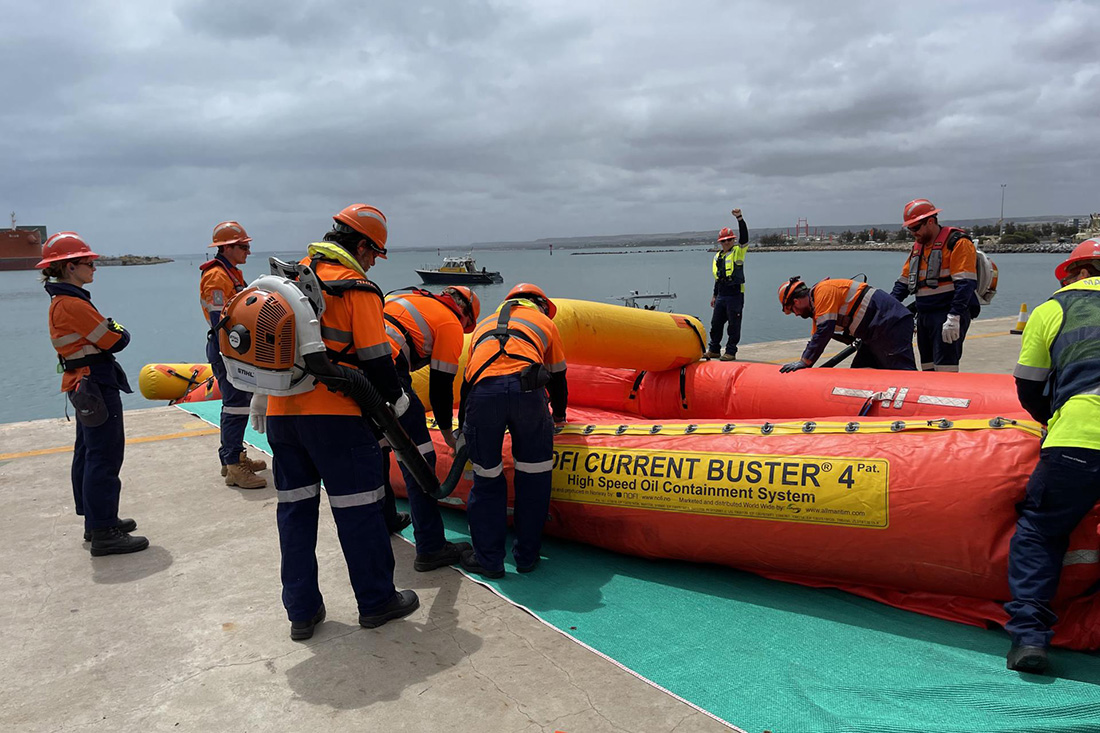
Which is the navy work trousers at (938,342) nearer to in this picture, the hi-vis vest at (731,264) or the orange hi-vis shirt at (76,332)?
the hi-vis vest at (731,264)

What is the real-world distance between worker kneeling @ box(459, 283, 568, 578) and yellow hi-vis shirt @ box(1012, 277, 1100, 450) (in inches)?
87.6

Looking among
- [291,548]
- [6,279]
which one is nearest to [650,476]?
[291,548]

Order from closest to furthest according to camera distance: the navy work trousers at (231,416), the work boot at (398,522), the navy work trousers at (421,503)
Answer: the navy work trousers at (421,503) → the work boot at (398,522) → the navy work trousers at (231,416)

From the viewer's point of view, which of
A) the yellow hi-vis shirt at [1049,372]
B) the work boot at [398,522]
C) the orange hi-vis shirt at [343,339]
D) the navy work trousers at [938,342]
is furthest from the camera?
the navy work trousers at [938,342]

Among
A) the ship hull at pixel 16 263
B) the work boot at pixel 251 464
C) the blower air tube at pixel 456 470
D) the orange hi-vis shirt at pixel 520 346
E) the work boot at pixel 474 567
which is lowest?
the work boot at pixel 474 567

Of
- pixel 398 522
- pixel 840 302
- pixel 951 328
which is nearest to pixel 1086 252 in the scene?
pixel 840 302

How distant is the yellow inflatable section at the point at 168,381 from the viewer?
997 cm

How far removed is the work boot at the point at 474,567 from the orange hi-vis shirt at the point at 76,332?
7.93 feet

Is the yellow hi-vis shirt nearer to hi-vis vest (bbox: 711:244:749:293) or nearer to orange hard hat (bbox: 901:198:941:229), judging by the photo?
orange hard hat (bbox: 901:198:941:229)

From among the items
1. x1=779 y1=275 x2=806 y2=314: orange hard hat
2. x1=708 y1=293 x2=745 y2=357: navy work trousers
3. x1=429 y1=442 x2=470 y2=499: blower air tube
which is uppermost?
x1=779 y1=275 x2=806 y2=314: orange hard hat

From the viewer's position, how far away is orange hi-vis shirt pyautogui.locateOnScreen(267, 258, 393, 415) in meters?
2.97

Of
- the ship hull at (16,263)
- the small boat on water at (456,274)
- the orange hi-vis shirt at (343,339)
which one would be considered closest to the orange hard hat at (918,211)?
the orange hi-vis shirt at (343,339)

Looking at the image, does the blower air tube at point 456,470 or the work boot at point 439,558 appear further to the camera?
the blower air tube at point 456,470

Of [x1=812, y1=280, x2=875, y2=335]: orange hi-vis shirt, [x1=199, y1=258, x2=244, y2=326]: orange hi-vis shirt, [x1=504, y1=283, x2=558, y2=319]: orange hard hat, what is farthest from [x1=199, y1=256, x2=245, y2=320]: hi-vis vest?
[x1=812, y1=280, x2=875, y2=335]: orange hi-vis shirt
